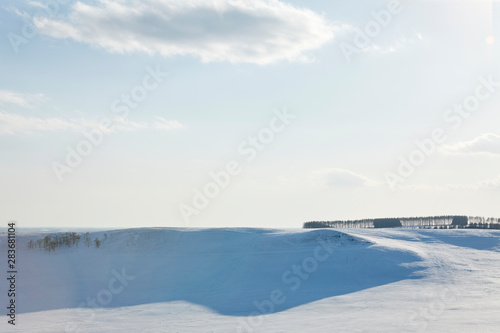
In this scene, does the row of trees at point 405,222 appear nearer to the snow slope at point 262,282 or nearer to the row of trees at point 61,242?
the snow slope at point 262,282

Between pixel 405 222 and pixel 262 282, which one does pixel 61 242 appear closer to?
pixel 262 282

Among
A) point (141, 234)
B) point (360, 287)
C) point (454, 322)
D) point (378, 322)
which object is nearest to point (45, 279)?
point (141, 234)

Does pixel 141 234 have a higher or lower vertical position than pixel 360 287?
higher

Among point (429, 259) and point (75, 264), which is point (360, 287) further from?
point (75, 264)

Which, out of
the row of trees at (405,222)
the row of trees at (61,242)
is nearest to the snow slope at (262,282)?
the row of trees at (61,242)

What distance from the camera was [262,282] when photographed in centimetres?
2545

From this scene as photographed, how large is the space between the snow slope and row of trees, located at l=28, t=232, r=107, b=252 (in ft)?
1.85

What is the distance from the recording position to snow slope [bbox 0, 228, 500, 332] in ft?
58.0

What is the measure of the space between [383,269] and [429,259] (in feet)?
12.1

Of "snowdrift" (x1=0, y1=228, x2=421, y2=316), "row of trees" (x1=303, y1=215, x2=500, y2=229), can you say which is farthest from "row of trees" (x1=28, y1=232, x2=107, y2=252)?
"row of trees" (x1=303, y1=215, x2=500, y2=229)

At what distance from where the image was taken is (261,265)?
1104 inches

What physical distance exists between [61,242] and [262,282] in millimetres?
15859

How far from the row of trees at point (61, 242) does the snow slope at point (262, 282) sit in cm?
56

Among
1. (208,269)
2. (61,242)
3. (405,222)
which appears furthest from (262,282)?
(405,222)
